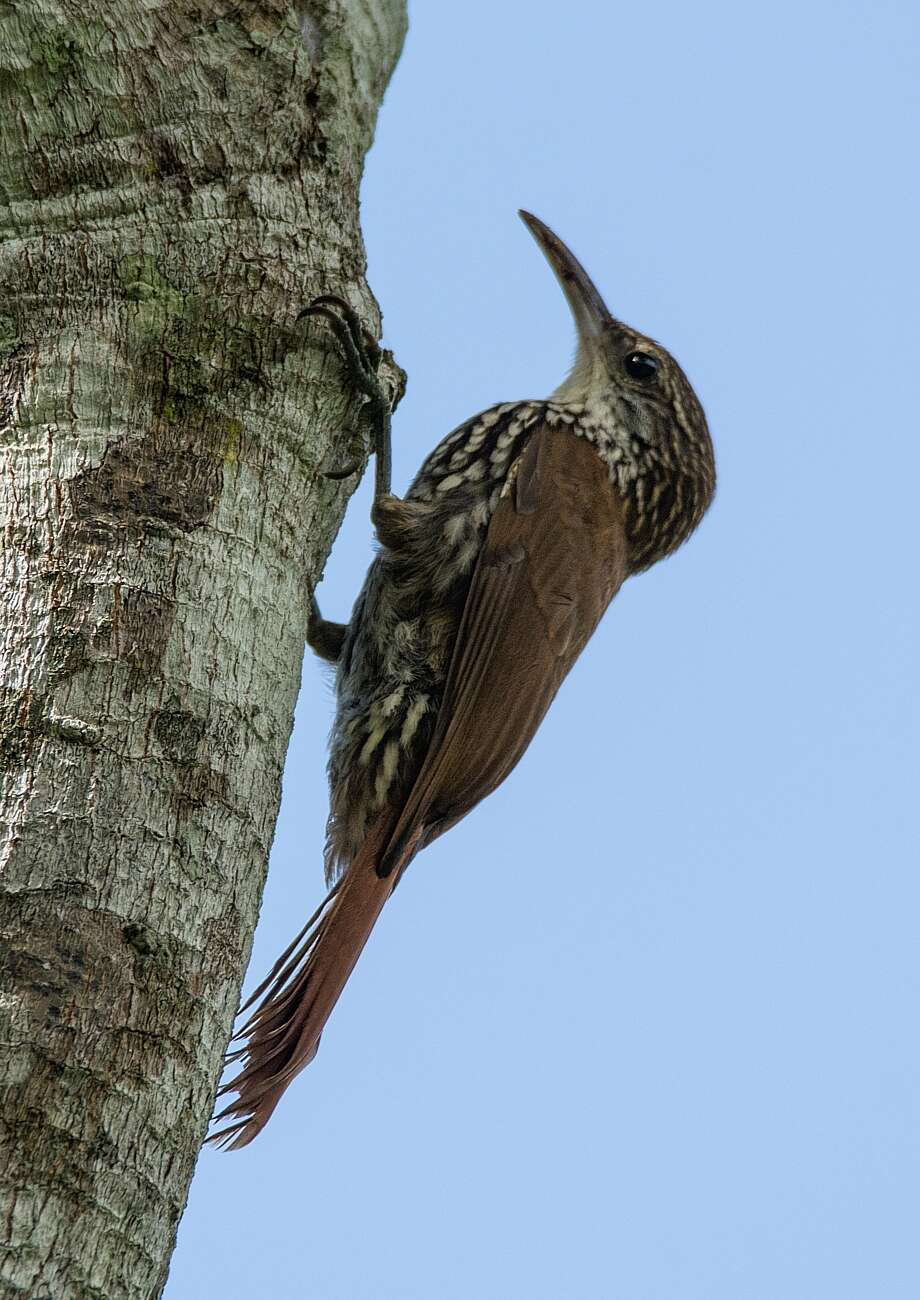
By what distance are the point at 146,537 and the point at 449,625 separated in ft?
4.01

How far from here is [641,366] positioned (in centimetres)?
423

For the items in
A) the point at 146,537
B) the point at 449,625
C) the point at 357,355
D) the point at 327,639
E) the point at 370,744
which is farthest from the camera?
the point at 327,639

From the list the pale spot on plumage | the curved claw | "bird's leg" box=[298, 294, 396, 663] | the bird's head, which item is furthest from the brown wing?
the curved claw

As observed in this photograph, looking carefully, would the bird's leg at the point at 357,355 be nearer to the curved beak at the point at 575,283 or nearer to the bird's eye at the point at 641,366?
the bird's eye at the point at 641,366

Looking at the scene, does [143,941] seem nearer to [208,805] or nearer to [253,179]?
[208,805]

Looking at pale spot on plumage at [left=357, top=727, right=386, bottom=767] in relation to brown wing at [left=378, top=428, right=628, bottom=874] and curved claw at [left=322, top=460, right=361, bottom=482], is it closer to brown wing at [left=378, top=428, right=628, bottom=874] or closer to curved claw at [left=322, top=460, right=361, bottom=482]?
brown wing at [left=378, top=428, right=628, bottom=874]

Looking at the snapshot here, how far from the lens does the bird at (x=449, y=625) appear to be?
2.84 metres

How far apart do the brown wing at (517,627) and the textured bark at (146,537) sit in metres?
0.62

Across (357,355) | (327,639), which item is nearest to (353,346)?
(357,355)

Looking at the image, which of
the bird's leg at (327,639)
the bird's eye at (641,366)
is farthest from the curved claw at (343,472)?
the bird's eye at (641,366)

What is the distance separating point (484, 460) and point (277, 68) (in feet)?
3.53

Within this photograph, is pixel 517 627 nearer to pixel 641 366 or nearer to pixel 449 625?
pixel 449 625

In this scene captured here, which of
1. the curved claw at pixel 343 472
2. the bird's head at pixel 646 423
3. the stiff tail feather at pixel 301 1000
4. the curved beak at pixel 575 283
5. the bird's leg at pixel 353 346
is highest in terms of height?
the curved beak at pixel 575 283

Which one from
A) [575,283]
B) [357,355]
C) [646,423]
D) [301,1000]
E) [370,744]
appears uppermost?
[575,283]
